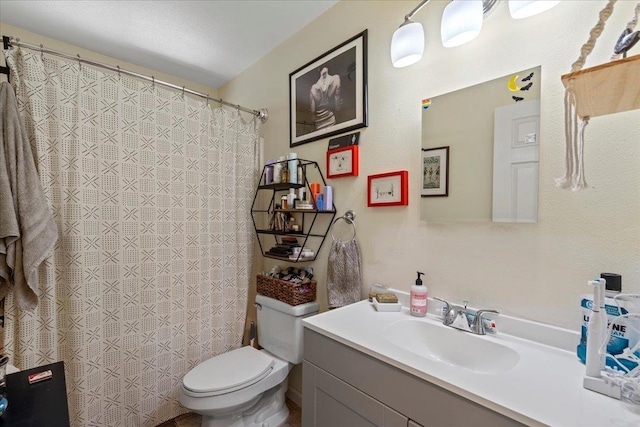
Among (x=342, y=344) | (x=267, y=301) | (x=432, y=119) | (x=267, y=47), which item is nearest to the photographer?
(x=342, y=344)

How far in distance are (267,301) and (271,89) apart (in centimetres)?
153

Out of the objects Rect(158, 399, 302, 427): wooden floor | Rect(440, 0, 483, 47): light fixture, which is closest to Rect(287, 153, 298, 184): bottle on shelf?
Rect(440, 0, 483, 47): light fixture

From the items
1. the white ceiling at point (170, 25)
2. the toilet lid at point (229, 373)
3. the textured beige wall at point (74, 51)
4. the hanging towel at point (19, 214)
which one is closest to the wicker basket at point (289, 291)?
the toilet lid at point (229, 373)

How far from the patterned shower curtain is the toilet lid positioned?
1.33 feet

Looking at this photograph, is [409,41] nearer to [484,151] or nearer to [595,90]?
[484,151]

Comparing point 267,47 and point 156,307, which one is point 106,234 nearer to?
point 156,307

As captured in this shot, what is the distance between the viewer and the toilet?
128cm

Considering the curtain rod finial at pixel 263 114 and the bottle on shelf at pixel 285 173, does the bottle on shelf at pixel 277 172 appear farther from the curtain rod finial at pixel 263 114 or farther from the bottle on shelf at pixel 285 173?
the curtain rod finial at pixel 263 114

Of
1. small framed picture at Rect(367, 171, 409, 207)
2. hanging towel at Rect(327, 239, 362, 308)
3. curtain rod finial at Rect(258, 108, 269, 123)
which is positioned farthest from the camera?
curtain rod finial at Rect(258, 108, 269, 123)

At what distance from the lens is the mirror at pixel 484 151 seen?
94 centimetres

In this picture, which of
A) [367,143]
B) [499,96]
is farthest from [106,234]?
[499,96]

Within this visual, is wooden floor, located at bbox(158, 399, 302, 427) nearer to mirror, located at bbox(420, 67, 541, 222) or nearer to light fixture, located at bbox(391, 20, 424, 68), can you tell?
mirror, located at bbox(420, 67, 541, 222)

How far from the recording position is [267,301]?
1713 millimetres

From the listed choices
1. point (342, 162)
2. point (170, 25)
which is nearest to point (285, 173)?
point (342, 162)
